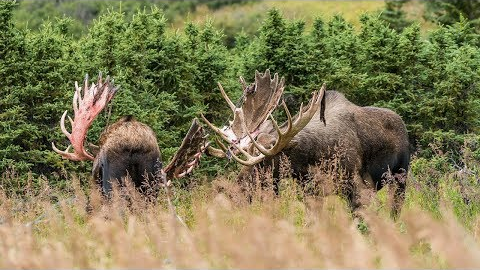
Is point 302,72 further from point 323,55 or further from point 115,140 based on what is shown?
point 115,140

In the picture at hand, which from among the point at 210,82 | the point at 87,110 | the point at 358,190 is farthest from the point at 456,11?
the point at 87,110

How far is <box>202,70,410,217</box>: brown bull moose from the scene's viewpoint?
1041 cm

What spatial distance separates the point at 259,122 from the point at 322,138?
0.82 m

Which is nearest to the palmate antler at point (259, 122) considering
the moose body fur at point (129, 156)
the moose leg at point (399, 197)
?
the moose body fur at point (129, 156)

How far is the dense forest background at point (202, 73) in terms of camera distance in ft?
43.9

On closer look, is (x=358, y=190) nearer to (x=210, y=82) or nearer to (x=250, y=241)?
(x=210, y=82)

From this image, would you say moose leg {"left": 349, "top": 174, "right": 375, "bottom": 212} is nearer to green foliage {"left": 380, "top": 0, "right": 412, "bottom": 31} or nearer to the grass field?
the grass field

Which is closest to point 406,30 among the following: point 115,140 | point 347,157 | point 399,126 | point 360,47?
point 360,47

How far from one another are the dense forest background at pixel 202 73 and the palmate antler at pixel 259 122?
2.35 m

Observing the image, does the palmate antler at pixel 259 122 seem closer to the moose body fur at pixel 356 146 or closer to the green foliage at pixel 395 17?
the moose body fur at pixel 356 146

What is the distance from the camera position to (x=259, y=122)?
11094mm

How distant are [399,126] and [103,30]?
5.42 m

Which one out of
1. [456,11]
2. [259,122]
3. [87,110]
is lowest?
[456,11]

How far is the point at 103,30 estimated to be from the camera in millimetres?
14547
